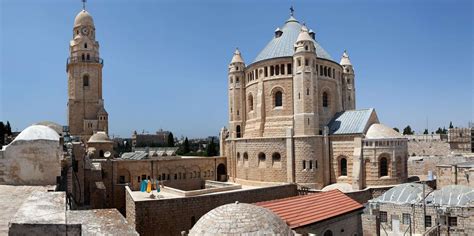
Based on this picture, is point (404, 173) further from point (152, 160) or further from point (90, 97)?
point (90, 97)

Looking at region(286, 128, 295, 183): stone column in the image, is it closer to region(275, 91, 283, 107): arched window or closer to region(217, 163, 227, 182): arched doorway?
region(275, 91, 283, 107): arched window

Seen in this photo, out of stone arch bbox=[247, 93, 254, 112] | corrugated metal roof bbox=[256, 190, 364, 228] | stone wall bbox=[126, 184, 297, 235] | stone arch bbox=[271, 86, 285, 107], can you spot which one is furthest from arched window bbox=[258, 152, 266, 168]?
corrugated metal roof bbox=[256, 190, 364, 228]

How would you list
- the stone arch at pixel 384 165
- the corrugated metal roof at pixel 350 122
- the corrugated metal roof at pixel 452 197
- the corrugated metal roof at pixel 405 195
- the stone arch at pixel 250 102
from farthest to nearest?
the stone arch at pixel 250 102, the corrugated metal roof at pixel 350 122, the stone arch at pixel 384 165, the corrugated metal roof at pixel 405 195, the corrugated metal roof at pixel 452 197

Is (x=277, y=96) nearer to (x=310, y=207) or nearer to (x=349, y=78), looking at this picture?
(x=349, y=78)

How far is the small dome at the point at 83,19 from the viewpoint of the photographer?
47.0 meters

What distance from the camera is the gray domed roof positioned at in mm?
34250

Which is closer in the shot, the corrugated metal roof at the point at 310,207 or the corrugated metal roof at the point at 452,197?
the corrugated metal roof at the point at 310,207

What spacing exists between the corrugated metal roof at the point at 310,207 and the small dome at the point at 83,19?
1569 inches

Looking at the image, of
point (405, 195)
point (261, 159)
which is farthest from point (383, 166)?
point (261, 159)

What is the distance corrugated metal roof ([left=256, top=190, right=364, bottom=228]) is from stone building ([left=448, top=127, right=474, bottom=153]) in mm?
42495

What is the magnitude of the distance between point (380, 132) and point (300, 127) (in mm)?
6285

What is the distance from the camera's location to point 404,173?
95.3 feet

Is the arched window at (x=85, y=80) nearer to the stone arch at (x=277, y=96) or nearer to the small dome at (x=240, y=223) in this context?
the stone arch at (x=277, y=96)

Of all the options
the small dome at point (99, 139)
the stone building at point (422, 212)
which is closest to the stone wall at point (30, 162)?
the stone building at point (422, 212)
